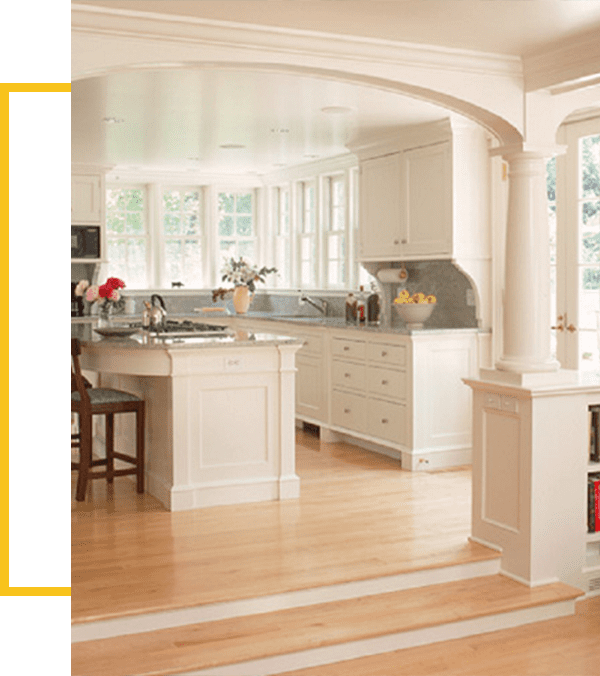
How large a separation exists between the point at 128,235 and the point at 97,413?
4.64 meters

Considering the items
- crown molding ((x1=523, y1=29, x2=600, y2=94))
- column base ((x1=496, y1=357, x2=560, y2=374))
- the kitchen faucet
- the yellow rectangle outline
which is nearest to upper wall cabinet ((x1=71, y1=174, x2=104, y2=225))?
the kitchen faucet

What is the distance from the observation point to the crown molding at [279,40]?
3.41 meters

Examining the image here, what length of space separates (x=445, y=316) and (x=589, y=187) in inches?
63.6

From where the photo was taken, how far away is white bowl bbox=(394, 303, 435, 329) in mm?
6285

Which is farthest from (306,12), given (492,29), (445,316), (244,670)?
(445,316)

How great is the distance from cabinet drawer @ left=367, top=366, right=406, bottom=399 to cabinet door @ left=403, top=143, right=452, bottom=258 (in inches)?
35.6

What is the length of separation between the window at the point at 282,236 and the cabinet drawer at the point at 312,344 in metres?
2.12

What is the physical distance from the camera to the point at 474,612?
3742 millimetres

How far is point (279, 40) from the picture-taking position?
3729 millimetres

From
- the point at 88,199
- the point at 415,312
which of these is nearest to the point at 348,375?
the point at 415,312

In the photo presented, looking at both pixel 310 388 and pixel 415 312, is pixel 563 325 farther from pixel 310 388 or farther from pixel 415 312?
pixel 310 388

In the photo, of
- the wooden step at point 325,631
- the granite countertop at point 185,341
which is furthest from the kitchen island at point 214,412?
the wooden step at point 325,631

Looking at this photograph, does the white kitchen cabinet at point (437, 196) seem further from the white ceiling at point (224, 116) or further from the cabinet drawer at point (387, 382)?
the cabinet drawer at point (387, 382)

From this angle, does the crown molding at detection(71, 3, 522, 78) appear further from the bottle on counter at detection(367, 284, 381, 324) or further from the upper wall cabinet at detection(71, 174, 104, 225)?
the upper wall cabinet at detection(71, 174, 104, 225)
